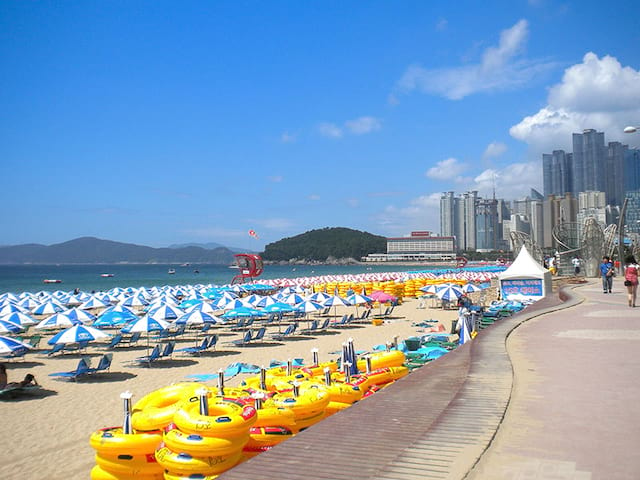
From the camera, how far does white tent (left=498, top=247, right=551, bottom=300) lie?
1973 cm

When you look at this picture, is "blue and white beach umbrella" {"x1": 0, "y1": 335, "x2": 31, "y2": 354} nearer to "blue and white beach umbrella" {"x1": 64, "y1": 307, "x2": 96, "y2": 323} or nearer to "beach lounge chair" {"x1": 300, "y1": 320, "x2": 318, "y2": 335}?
"blue and white beach umbrella" {"x1": 64, "y1": 307, "x2": 96, "y2": 323}

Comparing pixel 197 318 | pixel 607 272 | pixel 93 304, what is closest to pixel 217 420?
pixel 197 318

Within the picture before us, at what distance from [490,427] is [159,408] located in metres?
3.79

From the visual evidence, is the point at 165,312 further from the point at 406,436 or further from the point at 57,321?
the point at 406,436

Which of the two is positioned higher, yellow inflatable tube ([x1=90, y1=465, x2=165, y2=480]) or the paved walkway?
the paved walkway

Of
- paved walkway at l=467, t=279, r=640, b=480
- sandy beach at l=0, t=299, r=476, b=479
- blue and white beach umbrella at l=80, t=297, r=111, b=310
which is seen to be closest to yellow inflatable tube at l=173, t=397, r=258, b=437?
paved walkway at l=467, t=279, r=640, b=480

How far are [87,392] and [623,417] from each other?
10.9 meters

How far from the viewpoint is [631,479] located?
3182 millimetres

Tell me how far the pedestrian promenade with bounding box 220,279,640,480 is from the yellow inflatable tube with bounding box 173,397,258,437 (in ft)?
2.39

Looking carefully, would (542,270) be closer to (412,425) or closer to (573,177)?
(412,425)

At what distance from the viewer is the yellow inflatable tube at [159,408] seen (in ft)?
A: 18.5

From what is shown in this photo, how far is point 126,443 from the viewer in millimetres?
5367

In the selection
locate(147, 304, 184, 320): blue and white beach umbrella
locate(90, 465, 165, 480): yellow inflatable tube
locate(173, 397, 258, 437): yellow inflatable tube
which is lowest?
locate(90, 465, 165, 480): yellow inflatable tube

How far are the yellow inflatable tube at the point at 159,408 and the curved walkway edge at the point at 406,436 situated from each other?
1874 mm
